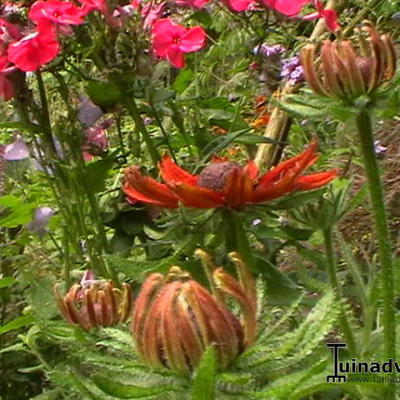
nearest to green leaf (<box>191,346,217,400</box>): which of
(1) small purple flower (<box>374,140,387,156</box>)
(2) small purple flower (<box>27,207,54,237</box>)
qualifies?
(2) small purple flower (<box>27,207,54,237</box>)

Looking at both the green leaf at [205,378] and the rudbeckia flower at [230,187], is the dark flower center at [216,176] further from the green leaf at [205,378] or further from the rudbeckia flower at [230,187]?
the green leaf at [205,378]

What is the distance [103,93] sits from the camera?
1.20 meters

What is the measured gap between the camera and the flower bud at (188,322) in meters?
0.62

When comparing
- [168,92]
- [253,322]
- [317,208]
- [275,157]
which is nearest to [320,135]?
[275,157]

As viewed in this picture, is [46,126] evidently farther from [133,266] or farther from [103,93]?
[133,266]

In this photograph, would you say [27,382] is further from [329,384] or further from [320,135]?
[329,384]

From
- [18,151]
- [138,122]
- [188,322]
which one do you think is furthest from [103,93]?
[188,322]

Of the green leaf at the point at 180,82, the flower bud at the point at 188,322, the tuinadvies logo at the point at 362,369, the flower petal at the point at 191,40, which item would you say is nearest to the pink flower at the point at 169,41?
the flower petal at the point at 191,40

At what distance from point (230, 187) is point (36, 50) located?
1.09 feet

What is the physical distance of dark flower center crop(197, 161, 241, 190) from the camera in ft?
3.10

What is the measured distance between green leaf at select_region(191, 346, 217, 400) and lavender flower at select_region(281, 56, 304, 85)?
921mm

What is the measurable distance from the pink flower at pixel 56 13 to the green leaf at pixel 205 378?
60 centimetres

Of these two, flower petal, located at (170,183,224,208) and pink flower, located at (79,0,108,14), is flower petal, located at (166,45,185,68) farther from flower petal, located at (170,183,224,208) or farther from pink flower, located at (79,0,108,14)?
flower petal, located at (170,183,224,208)

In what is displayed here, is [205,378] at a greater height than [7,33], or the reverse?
[7,33]
